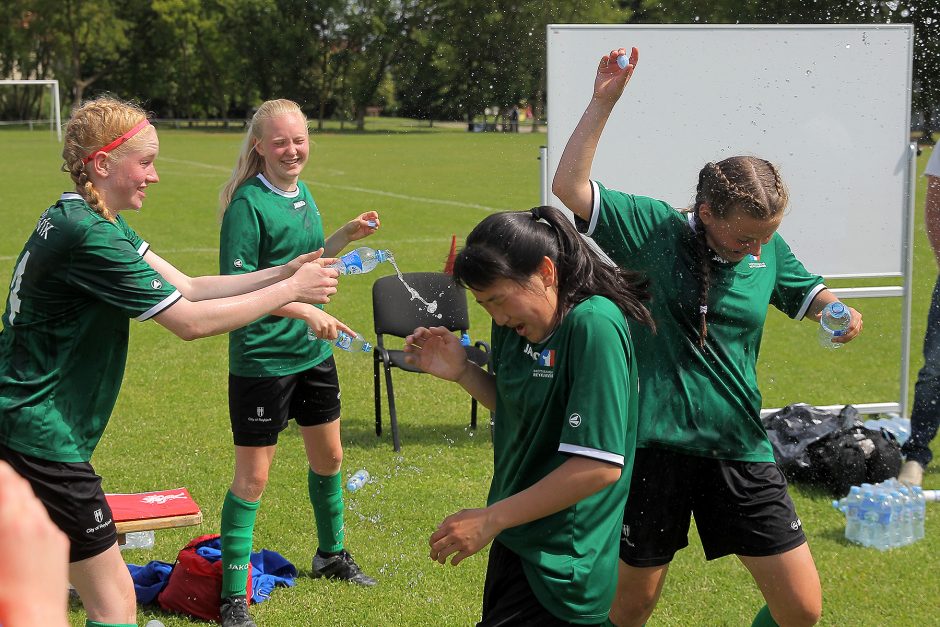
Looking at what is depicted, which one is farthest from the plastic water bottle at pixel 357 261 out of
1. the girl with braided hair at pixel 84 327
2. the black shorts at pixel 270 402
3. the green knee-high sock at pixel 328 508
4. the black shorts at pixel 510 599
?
the black shorts at pixel 510 599

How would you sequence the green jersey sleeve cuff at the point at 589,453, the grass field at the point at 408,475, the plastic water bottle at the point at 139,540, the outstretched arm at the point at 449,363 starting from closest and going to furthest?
the green jersey sleeve cuff at the point at 589,453
the outstretched arm at the point at 449,363
the grass field at the point at 408,475
the plastic water bottle at the point at 139,540

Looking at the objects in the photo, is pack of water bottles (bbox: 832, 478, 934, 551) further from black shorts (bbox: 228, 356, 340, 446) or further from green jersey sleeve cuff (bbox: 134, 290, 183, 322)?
green jersey sleeve cuff (bbox: 134, 290, 183, 322)

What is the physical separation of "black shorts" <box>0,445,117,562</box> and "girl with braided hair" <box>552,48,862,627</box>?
5.44 feet

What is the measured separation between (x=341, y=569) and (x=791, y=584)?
7.53 feet

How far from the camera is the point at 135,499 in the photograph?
518 cm

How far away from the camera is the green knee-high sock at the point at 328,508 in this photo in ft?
15.8

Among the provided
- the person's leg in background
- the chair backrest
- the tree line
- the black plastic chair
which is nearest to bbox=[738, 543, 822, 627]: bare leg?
the person's leg in background

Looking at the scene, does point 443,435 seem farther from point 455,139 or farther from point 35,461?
point 455,139

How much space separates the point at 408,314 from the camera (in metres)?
→ 7.23

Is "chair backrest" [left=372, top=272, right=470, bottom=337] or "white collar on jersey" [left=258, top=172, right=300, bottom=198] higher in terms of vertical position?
"white collar on jersey" [left=258, top=172, right=300, bottom=198]

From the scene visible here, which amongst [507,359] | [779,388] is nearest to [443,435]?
[779,388]

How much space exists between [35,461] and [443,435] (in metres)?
4.26

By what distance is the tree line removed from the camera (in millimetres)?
14508

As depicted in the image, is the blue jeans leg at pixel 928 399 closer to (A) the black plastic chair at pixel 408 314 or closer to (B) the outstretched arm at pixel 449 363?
(A) the black plastic chair at pixel 408 314
